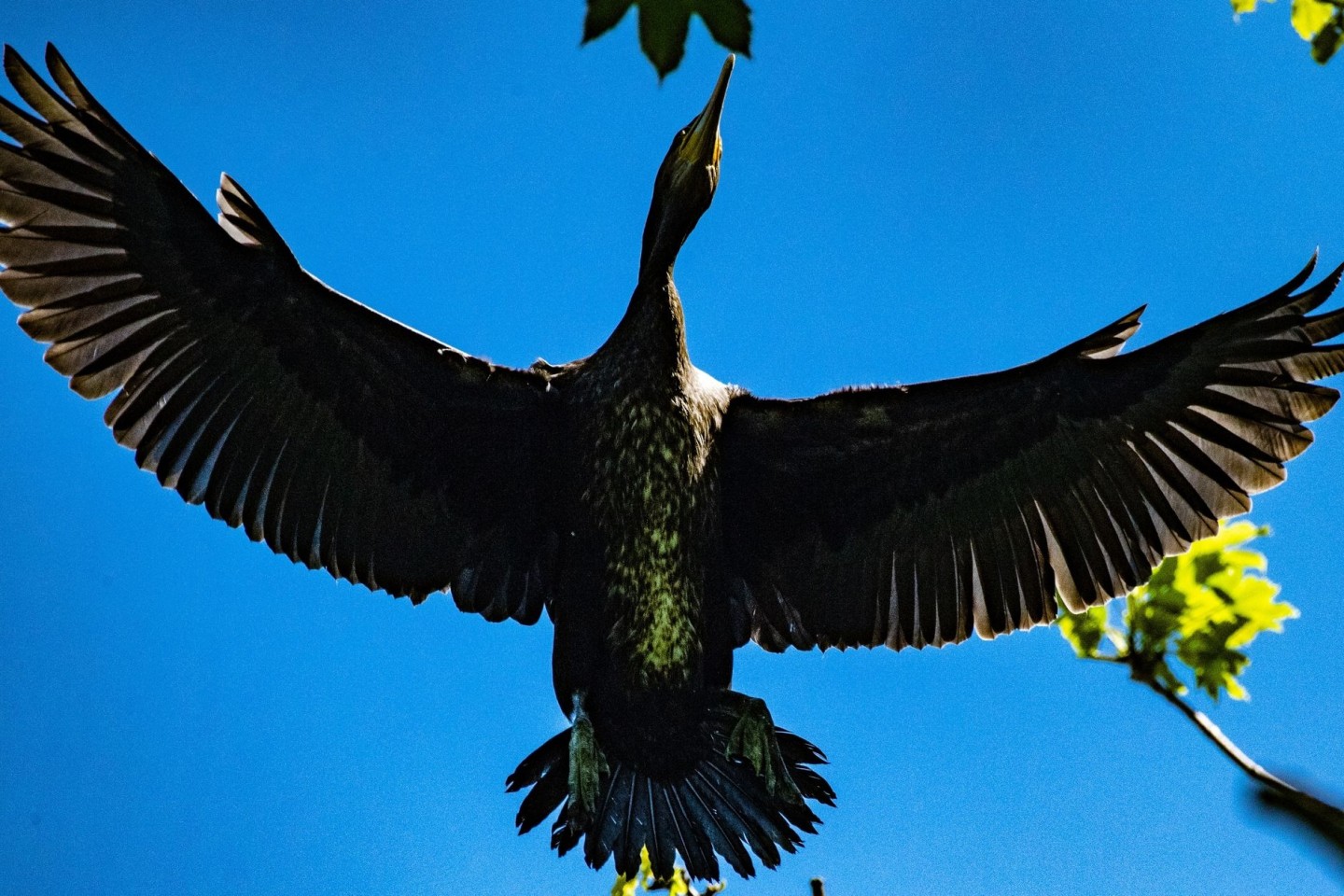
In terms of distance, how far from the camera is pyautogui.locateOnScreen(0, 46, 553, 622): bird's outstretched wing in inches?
159

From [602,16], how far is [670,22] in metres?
0.10

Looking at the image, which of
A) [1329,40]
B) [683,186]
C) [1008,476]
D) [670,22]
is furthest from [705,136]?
[670,22]

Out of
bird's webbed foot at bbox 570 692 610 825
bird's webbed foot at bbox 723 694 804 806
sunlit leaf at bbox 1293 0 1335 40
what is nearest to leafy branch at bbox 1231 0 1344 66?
sunlit leaf at bbox 1293 0 1335 40

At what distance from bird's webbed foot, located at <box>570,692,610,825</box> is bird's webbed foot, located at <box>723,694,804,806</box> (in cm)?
43

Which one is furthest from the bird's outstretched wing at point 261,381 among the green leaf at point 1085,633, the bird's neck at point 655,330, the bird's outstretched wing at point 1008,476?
the green leaf at point 1085,633

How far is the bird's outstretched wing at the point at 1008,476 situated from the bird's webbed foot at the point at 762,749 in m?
0.48

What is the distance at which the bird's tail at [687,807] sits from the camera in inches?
161

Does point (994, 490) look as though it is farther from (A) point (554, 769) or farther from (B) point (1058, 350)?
(A) point (554, 769)

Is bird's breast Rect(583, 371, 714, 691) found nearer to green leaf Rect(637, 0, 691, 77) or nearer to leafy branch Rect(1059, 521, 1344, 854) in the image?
leafy branch Rect(1059, 521, 1344, 854)

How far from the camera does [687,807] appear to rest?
13.9ft

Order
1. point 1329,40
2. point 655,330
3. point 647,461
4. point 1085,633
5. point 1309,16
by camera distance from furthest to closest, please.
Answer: point 655,330 → point 647,461 → point 1085,633 → point 1309,16 → point 1329,40

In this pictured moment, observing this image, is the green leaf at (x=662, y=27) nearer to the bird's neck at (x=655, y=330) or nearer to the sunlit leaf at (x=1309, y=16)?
the sunlit leaf at (x=1309, y=16)

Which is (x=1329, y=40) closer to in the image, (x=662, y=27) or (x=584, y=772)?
(x=662, y=27)

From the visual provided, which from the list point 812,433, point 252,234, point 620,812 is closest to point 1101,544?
point 812,433
